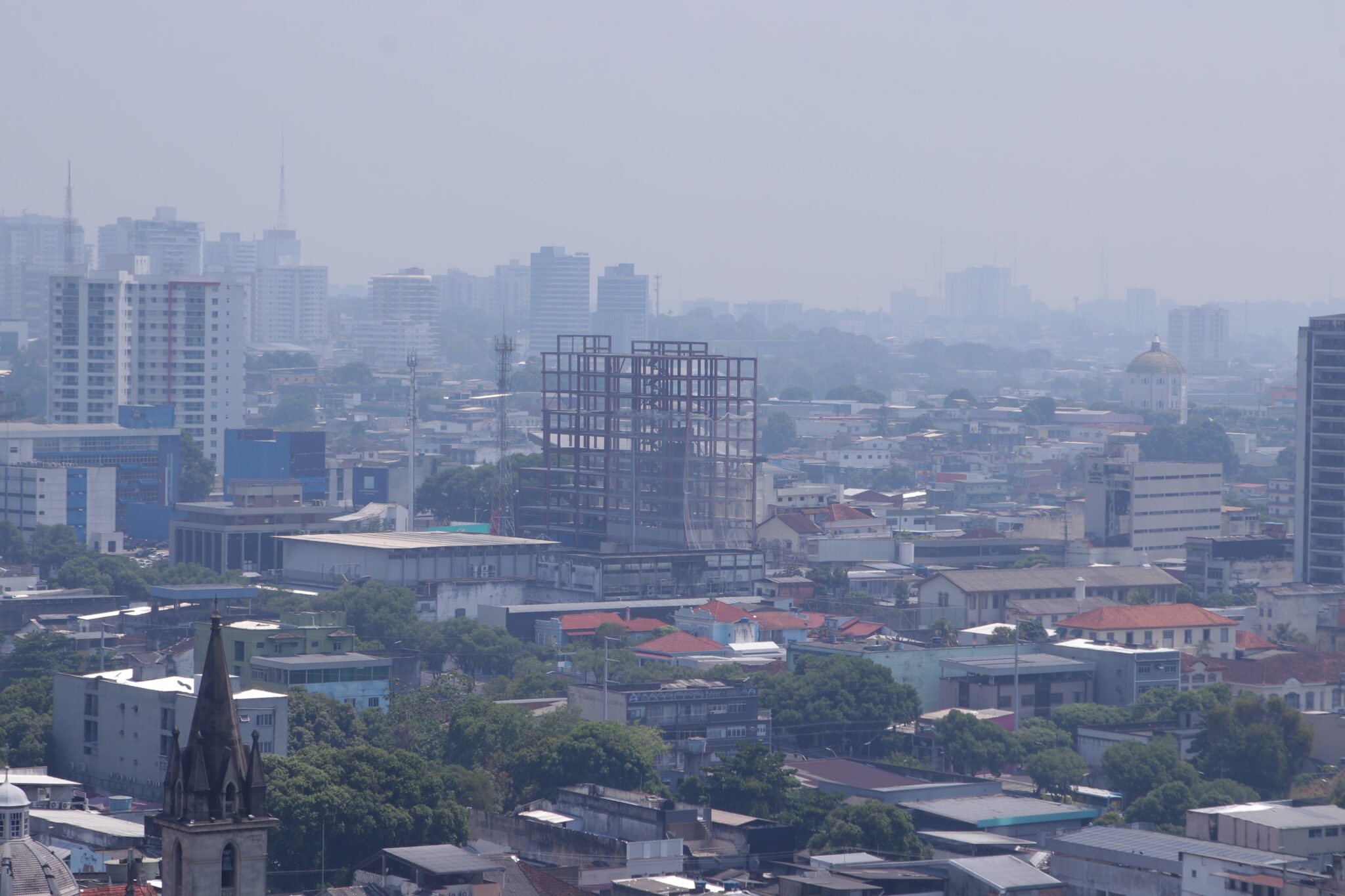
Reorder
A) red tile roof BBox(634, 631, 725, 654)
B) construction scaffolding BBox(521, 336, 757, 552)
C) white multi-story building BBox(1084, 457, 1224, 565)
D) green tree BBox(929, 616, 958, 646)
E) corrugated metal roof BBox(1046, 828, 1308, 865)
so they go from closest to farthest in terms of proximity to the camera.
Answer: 1. corrugated metal roof BBox(1046, 828, 1308, 865)
2. red tile roof BBox(634, 631, 725, 654)
3. green tree BBox(929, 616, 958, 646)
4. construction scaffolding BBox(521, 336, 757, 552)
5. white multi-story building BBox(1084, 457, 1224, 565)

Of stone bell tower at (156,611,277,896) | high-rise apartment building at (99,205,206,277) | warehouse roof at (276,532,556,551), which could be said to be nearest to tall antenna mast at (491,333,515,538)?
warehouse roof at (276,532,556,551)

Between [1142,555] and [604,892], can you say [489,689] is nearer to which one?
[604,892]

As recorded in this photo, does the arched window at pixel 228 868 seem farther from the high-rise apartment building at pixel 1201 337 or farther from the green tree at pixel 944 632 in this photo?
the high-rise apartment building at pixel 1201 337

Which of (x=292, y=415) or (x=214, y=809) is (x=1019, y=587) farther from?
(x=292, y=415)

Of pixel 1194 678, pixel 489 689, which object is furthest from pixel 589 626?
pixel 1194 678

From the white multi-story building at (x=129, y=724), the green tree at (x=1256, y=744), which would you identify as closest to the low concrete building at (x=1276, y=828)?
the green tree at (x=1256, y=744)

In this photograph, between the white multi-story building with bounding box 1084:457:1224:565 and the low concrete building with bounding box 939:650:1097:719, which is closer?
the low concrete building with bounding box 939:650:1097:719

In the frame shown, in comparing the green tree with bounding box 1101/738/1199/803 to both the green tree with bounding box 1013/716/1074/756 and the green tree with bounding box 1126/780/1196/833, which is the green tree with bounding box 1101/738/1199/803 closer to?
the green tree with bounding box 1126/780/1196/833
